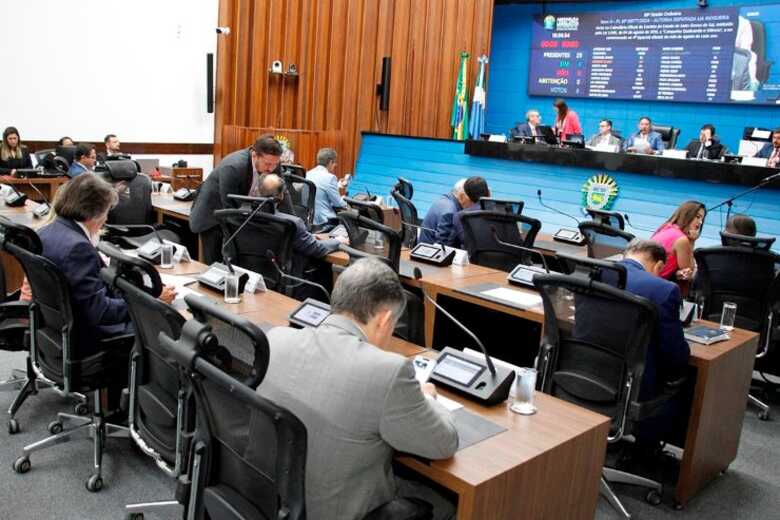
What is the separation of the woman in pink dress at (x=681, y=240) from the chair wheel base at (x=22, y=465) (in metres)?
3.41

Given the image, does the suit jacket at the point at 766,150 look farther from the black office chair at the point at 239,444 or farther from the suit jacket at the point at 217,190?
the black office chair at the point at 239,444

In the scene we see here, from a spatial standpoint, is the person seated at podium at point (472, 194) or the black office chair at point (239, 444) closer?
the black office chair at point (239, 444)

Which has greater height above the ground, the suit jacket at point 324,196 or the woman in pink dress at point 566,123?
the woman in pink dress at point 566,123

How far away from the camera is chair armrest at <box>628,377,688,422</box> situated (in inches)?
112

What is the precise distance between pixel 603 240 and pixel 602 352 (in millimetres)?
1990

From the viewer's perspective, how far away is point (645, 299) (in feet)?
8.73

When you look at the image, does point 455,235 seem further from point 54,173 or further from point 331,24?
point 331,24

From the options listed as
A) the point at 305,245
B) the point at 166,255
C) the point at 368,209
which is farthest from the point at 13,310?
→ the point at 368,209

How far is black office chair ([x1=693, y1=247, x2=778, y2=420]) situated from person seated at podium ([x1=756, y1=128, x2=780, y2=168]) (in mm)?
3184

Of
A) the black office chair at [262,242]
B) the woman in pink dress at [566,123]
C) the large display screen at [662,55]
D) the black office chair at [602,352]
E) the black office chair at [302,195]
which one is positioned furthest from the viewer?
the woman in pink dress at [566,123]

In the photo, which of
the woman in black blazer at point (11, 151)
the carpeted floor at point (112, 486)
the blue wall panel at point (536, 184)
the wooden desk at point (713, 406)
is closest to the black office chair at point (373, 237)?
the wooden desk at point (713, 406)

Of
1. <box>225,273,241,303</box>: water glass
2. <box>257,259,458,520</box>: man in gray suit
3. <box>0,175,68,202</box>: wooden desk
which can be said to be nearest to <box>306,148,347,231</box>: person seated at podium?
<box>0,175,68,202</box>: wooden desk

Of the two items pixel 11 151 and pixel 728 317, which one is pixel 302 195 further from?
pixel 728 317

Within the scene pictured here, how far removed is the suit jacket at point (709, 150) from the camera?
25.6ft
